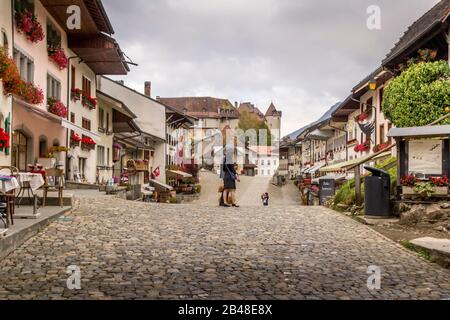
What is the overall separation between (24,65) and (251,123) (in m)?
106

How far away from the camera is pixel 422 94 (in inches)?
658

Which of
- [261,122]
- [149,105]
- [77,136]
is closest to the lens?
[77,136]

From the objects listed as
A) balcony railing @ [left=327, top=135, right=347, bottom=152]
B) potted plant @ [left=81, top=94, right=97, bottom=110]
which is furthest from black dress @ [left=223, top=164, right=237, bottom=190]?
balcony railing @ [left=327, top=135, right=347, bottom=152]

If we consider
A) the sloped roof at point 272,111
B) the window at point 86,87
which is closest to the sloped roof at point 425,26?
the window at point 86,87

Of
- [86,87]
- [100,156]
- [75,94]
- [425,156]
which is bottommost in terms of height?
[425,156]

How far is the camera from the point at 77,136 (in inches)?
1007

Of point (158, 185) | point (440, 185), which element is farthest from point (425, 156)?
point (158, 185)

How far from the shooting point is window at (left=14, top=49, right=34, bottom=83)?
1695cm

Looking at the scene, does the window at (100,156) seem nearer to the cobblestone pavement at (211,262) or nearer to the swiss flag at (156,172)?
the swiss flag at (156,172)

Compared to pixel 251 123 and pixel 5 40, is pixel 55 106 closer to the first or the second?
pixel 5 40

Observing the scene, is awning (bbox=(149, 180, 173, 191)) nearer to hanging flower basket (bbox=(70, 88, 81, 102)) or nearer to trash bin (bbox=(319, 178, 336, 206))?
trash bin (bbox=(319, 178, 336, 206))
